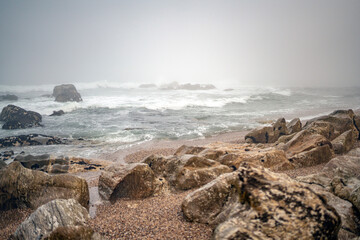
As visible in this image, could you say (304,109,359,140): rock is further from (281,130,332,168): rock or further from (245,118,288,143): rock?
(281,130,332,168): rock

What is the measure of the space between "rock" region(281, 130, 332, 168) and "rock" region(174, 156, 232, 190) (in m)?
2.19

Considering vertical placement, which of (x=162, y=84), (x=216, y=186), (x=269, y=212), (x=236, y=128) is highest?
(x=162, y=84)

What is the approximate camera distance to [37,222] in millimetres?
3275

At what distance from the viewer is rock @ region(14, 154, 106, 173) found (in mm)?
7633

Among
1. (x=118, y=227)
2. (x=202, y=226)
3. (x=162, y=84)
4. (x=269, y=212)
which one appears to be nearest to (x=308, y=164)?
(x=202, y=226)

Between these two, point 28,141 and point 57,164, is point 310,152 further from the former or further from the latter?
point 28,141

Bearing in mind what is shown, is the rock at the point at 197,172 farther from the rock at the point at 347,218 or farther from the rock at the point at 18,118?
the rock at the point at 18,118

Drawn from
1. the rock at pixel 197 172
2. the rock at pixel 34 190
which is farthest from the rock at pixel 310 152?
the rock at pixel 34 190

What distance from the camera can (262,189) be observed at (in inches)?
91.9

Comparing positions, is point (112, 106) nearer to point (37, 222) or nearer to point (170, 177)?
point (170, 177)

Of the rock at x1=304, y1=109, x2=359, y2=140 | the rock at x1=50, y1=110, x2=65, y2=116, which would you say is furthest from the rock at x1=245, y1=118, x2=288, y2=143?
the rock at x1=50, y1=110, x2=65, y2=116

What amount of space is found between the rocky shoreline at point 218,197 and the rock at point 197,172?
0.03 meters

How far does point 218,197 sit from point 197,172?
6.29 feet

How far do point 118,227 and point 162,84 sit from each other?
59387 mm
